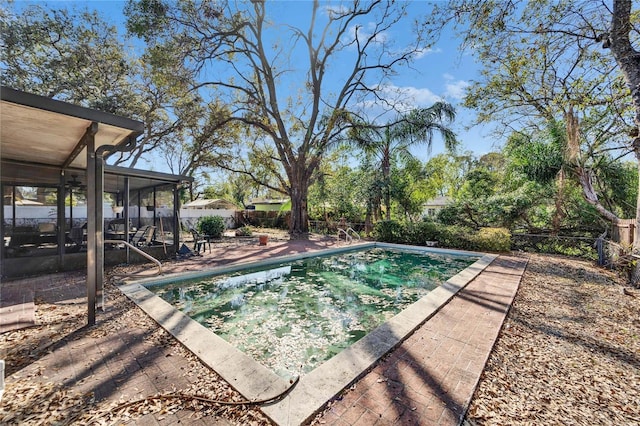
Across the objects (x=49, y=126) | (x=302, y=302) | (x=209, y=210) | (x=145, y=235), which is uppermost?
(x=49, y=126)

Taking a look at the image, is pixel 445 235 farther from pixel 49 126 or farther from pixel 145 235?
pixel 49 126

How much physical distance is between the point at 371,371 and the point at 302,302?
2.77 metres

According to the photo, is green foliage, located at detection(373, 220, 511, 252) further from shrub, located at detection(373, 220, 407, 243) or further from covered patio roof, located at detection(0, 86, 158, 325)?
covered patio roof, located at detection(0, 86, 158, 325)

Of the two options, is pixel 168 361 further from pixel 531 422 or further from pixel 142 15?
pixel 142 15

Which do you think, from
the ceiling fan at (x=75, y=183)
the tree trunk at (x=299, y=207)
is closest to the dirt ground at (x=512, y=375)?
the ceiling fan at (x=75, y=183)

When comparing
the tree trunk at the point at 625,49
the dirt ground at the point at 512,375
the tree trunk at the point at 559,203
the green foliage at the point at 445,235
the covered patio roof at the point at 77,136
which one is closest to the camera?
the dirt ground at the point at 512,375

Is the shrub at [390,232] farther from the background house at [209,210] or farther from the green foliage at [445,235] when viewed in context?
the background house at [209,210]

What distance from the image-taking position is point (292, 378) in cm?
260

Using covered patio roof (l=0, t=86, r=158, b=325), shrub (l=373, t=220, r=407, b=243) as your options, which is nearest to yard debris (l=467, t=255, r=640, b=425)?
covered patio roof (l=0, t=86, r=158, b=325)

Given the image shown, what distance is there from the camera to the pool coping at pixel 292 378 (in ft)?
7.14

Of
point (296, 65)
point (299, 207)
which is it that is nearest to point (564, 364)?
point (299, 207)

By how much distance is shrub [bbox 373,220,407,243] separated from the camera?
41.0 feet

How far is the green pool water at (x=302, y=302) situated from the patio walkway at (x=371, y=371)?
92 cm

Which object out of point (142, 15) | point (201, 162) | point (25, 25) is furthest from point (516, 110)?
point (25, 25)
